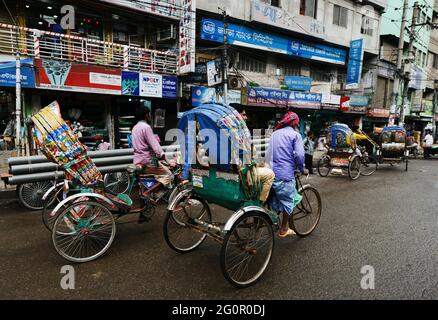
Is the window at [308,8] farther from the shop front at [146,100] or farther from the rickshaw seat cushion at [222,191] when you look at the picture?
the rickshaw seat cushion at [222,191]

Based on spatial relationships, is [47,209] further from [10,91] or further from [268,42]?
[268,42]

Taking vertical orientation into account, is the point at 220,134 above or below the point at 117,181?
above

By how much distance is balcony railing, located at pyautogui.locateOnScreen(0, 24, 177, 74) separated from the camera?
384 inches

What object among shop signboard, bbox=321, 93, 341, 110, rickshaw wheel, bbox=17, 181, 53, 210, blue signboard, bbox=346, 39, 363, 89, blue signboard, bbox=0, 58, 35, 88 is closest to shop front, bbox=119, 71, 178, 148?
blue signboard, bbox=0, 58, 35, 88

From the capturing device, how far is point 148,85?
1196cm

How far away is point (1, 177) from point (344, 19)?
22.9 m

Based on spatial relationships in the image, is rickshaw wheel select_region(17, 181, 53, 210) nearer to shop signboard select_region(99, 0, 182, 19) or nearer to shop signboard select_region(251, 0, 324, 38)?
shop signboard select_region(99, 0, 182, 19)

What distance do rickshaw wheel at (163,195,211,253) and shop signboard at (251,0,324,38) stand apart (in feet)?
46.6

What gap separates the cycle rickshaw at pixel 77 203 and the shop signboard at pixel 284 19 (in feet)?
47.1

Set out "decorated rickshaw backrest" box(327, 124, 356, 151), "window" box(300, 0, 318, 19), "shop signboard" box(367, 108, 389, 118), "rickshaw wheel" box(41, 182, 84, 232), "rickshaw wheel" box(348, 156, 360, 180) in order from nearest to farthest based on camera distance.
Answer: "rickshaw wheel" box(41, 182, 84, 232) < "decorated rickshaw backrest" box(327, 124, 356, 151) < "rickshaw wheel" box(348, 156, 360, 180) < "window" box(300, 0, 318, 19) < "shop signboard" box(367, 108, 389, 118)

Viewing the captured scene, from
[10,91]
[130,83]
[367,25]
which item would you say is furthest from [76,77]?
[367,25]

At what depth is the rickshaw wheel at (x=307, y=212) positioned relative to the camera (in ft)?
15.1

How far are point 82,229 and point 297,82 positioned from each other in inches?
662
